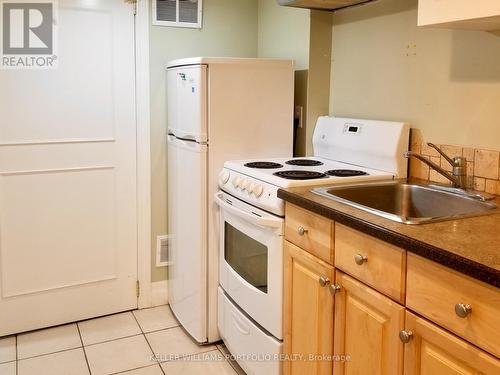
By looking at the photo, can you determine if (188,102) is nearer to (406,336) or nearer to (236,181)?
(236,181)

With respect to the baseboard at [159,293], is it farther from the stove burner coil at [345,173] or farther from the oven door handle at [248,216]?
the stove burner coil at [345,173]

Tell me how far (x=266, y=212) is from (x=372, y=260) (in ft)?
2.13

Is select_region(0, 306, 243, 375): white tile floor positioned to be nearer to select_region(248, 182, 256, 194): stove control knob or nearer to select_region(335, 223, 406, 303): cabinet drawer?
select_region(248, 182, 256, 194): stove control knob

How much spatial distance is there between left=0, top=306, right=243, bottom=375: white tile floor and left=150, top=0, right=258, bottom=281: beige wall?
15.7 inches

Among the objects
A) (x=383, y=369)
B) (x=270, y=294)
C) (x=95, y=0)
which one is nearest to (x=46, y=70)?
(x=95, y=0)

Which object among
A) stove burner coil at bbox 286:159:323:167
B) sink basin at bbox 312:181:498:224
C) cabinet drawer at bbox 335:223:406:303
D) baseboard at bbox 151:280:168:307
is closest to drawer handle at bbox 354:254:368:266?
cabinet drawer at bbox 335:223:406:303

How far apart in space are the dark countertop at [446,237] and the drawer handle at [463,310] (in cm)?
9

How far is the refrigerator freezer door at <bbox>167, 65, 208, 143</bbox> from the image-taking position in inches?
93.0

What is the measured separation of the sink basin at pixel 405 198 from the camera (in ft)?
5.95

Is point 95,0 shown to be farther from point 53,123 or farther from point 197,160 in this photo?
point 197,160

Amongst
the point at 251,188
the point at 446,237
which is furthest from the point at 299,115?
the point at 446,237

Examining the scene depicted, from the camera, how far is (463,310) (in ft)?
3.71

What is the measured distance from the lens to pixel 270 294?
2.04 metres

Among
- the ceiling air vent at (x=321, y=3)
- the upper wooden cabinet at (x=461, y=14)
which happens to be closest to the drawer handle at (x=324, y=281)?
the upper wooden cabinet at (x=461, y=14)
